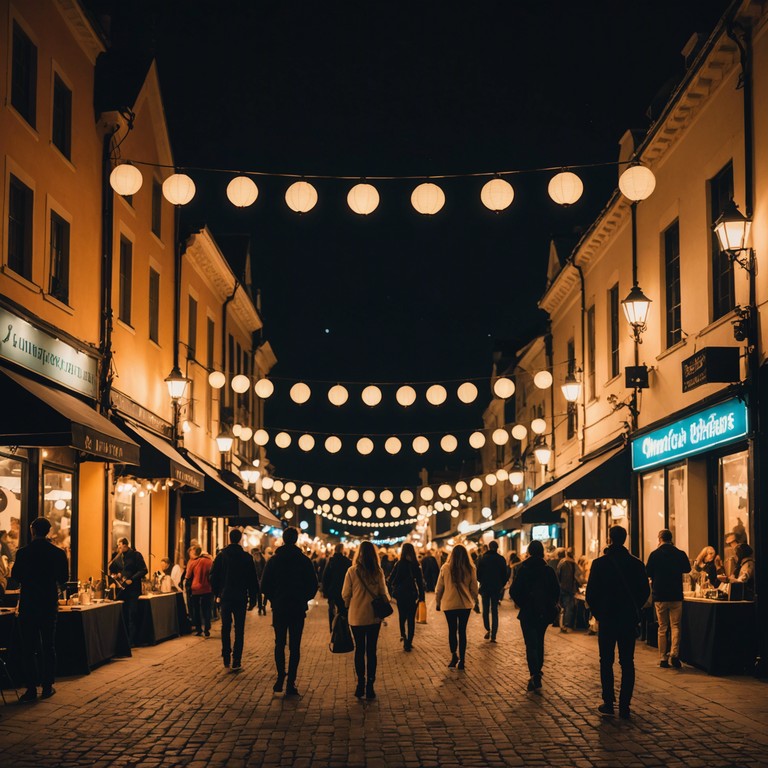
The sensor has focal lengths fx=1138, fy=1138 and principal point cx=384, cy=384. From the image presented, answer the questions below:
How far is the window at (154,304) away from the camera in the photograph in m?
26.2

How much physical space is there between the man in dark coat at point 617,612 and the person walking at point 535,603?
1.75 metres

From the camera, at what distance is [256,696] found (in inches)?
525

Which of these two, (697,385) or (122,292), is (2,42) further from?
(697,385)

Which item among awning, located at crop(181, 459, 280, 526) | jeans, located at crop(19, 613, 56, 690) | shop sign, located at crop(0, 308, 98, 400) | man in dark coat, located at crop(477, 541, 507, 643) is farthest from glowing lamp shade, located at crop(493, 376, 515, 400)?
jeans, located at crop(19, 613, 56, 690)

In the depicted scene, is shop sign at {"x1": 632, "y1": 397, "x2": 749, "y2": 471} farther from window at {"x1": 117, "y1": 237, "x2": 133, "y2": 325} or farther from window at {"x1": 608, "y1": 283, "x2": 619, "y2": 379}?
window at {"x1": 117, "y1": 237, "x2": 133, "y2": 325}

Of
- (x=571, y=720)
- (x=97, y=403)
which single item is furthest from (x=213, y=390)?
(x=571, y=720)

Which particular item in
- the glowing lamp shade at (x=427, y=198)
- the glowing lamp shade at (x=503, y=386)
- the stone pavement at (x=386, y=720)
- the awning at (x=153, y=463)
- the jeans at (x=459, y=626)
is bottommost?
the stone pavement at (x=386, y=720)

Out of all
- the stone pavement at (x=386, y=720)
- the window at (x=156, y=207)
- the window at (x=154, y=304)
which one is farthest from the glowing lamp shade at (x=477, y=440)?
the stone pavement at (x=386, y=720)

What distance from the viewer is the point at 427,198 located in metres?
17.5

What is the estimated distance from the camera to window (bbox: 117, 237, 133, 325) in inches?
919

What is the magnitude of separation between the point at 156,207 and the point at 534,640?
16327mm

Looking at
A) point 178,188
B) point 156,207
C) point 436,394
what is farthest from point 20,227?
point 436,394

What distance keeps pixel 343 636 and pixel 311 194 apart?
7164 millimetres

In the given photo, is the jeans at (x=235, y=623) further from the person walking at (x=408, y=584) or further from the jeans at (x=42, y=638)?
the person walking at (x=408, y=584)
